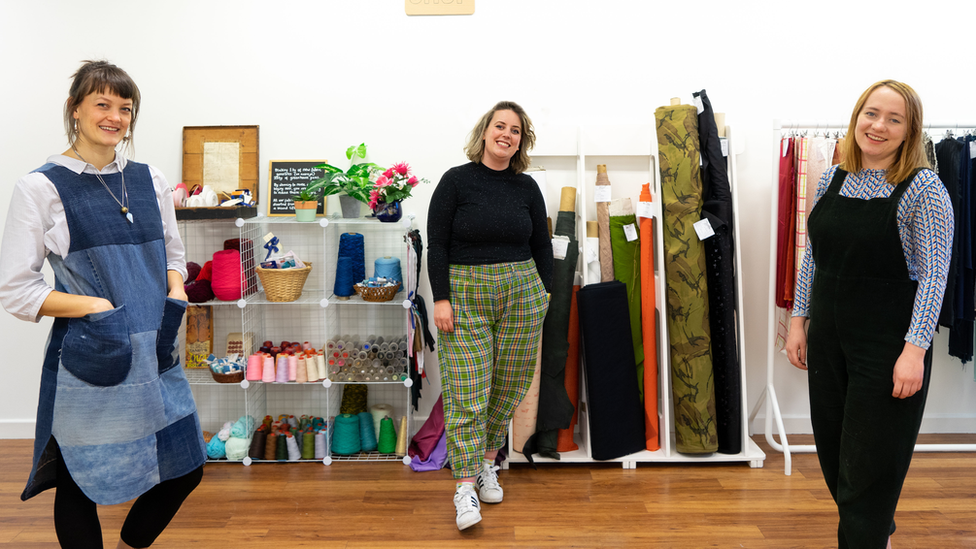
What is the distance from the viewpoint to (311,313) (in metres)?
3.08

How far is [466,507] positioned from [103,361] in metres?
1.29

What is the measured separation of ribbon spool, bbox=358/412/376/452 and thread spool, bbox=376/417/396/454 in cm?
5

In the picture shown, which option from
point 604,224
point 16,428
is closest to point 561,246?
point 604,224

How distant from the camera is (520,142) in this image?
7.64 feet

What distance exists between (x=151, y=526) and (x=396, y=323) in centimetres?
154

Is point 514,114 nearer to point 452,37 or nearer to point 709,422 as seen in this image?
point 452,37

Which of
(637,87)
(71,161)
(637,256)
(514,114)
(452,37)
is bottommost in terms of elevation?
(637,256)

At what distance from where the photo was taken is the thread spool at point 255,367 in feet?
9.18

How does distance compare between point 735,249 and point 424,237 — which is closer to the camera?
point 735,249

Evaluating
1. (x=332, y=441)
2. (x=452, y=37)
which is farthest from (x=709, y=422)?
(x=452, y=37)

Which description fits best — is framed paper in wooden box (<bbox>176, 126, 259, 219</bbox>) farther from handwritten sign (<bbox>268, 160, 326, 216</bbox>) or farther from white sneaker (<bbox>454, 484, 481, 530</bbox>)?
white sneaker (<bbox>454, 484, 481, 530</bbox>)

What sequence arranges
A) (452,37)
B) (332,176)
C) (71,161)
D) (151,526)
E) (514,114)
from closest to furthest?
1. (71,161)
2. (151,526)
3. (514,114)
4. (332,176)
5. (452,37)

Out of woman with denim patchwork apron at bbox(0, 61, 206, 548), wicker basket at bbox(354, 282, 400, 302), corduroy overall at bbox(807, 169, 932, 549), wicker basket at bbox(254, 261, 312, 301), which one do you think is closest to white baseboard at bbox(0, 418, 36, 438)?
wicker basket at bbox(254, 261, 312, 301)

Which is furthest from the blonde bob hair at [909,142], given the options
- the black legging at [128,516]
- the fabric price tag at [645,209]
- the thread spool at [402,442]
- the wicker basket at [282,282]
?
the wicker basket at [282,282]
